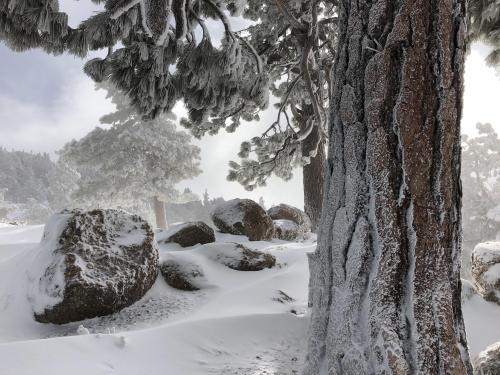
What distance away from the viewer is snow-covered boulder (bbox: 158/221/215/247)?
6.43 metres

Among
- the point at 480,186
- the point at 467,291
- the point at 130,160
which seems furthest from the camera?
the point at 480,186

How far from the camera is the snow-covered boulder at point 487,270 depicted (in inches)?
194

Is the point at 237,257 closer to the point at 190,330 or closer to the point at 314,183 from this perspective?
the point at 190,330

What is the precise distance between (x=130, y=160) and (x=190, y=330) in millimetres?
15459

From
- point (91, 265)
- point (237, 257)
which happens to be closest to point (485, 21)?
point (237, 257)

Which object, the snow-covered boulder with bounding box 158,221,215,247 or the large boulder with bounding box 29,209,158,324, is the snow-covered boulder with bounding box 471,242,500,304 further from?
the large boulder with bounding box 29,209,158,324

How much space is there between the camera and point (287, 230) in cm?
833

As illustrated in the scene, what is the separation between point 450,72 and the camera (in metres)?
1.66

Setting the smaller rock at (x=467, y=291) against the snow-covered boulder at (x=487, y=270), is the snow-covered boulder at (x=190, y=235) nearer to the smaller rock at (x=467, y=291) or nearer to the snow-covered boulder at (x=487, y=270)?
the smaller rock at (x=467, y=291)

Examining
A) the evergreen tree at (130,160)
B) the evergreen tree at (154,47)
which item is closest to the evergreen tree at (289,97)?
the evergreen tree at (154,47)

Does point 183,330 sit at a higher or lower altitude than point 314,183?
lower

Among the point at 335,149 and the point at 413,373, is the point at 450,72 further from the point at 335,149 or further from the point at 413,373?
the point at 413,373

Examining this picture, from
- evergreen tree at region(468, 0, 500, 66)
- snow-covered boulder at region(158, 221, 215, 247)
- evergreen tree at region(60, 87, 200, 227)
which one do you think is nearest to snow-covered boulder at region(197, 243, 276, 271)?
snow-covered boulder at region(158, 221, 215, 247)

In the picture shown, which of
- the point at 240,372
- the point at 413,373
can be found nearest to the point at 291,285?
the point at 240,372
